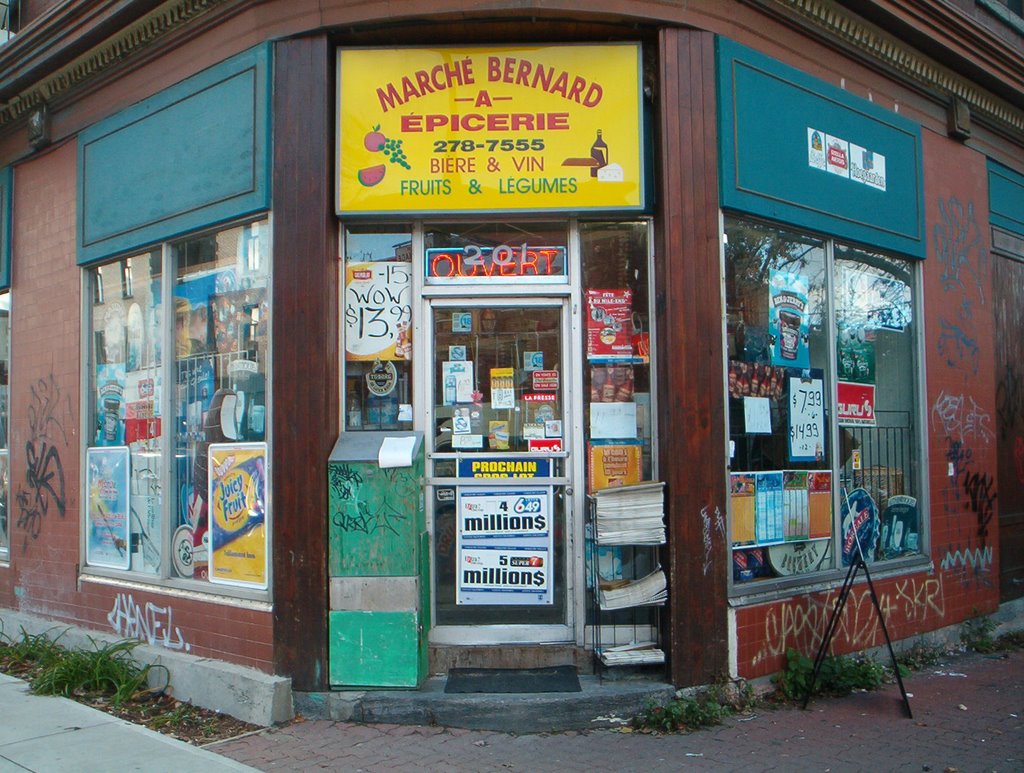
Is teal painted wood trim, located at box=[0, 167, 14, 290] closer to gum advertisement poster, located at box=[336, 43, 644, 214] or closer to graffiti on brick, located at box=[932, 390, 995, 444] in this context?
gum advertisement poster, located at box=[336, 43, 644, 214]

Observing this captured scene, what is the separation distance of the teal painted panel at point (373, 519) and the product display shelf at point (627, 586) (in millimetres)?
1237

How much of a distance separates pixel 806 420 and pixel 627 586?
208cm

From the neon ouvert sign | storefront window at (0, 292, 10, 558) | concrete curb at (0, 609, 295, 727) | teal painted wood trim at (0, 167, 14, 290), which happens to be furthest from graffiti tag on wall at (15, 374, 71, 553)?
the neon ouvert sign

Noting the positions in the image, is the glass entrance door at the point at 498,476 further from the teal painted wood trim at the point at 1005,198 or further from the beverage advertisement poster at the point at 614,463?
the teal painted wood trim at the point at 1005,198

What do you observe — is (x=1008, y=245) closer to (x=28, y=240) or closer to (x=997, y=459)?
(x=997, y=459)

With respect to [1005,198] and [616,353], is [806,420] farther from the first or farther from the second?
[1005,198]

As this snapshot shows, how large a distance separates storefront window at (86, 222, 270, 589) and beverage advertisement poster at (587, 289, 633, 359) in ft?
7.57

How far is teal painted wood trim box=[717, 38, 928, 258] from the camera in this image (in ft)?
21.8

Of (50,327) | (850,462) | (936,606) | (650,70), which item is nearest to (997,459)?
(936,606)

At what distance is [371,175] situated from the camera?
6434 mm

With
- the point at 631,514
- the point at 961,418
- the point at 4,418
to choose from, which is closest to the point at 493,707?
the point at 631,514

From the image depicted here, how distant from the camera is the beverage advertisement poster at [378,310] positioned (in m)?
6.59

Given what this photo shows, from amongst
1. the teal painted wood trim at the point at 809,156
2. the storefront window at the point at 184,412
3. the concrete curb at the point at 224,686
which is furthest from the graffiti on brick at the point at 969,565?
the storefront window at the point at 184,412

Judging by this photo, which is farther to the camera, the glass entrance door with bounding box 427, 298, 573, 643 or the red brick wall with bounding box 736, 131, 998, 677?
the red brick wall with bounding box 736, 131, 998, 677
